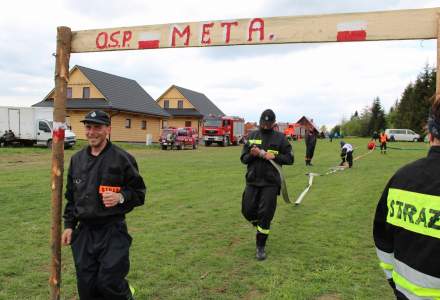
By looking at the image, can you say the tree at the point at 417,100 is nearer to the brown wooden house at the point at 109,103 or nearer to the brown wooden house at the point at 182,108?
the brown wooden house at the point at 182,108

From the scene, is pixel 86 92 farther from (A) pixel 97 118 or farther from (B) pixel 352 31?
(B) pixel 352 31

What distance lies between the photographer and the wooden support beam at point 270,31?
11.5ft

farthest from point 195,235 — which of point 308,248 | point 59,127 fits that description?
point 59,127

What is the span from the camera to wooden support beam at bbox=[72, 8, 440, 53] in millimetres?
3512

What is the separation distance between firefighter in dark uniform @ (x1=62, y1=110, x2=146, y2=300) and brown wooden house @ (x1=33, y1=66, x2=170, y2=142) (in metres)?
34.2

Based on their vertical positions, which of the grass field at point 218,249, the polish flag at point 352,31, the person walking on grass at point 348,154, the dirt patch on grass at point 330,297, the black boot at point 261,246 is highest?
the polish flag at point 352,31

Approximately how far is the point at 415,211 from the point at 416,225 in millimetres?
73

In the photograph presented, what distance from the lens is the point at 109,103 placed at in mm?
37875

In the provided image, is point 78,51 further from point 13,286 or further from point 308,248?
point 308,248

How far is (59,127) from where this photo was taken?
168 inches

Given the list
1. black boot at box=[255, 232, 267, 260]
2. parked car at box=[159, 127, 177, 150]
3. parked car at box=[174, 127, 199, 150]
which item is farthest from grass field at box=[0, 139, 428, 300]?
parked car at box=[174, 127, 199, 150]

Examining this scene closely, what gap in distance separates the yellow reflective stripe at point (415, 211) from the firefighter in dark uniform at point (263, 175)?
3.43m

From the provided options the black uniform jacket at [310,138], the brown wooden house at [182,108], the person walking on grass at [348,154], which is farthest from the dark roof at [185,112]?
the person walking on grass at [348,154]

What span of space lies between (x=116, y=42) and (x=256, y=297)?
3124 millimetres
